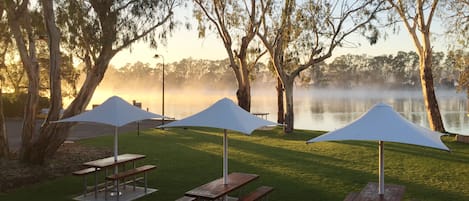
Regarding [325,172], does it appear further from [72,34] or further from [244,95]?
[244,95]

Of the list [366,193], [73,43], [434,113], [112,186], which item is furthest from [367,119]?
[434,113]

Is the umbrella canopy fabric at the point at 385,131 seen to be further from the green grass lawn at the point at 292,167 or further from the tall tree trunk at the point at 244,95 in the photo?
the tall tree trunk at the point at 244,95

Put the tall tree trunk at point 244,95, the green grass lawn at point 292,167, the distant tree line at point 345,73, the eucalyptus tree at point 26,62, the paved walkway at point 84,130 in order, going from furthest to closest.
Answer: the distant tree line at point 345,73 < the tall tree trunk at point 244,95 < the paved walkway at point 84,130 < the eucalyptus tree at point 26,62 < the green grass lawn at point 292,167

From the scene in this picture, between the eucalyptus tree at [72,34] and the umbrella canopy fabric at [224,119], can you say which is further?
the eucalyptus tree at [72,34]

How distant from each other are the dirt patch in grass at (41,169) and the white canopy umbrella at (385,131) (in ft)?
22.1

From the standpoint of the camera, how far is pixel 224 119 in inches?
250

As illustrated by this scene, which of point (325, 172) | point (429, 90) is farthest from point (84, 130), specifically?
point (429, 90)

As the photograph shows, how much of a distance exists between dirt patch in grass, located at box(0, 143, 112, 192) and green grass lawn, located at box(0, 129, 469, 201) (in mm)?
384

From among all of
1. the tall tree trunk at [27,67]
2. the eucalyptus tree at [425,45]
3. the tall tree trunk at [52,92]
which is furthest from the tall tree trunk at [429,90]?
the tall tree trunk at [27,67]

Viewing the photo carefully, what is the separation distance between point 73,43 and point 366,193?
9.70 m

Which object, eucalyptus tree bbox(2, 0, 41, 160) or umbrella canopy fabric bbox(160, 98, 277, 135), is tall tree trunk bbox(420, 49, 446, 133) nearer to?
umbrella canopy fabric bbox(160, 98, 277, 135)

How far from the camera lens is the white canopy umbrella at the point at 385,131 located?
4.87 metres

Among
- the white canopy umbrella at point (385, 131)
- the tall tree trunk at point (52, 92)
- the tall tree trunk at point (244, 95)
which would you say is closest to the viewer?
the white canopy umbrella at point (385, 131)

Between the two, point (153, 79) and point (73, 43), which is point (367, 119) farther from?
point (153, 79)
